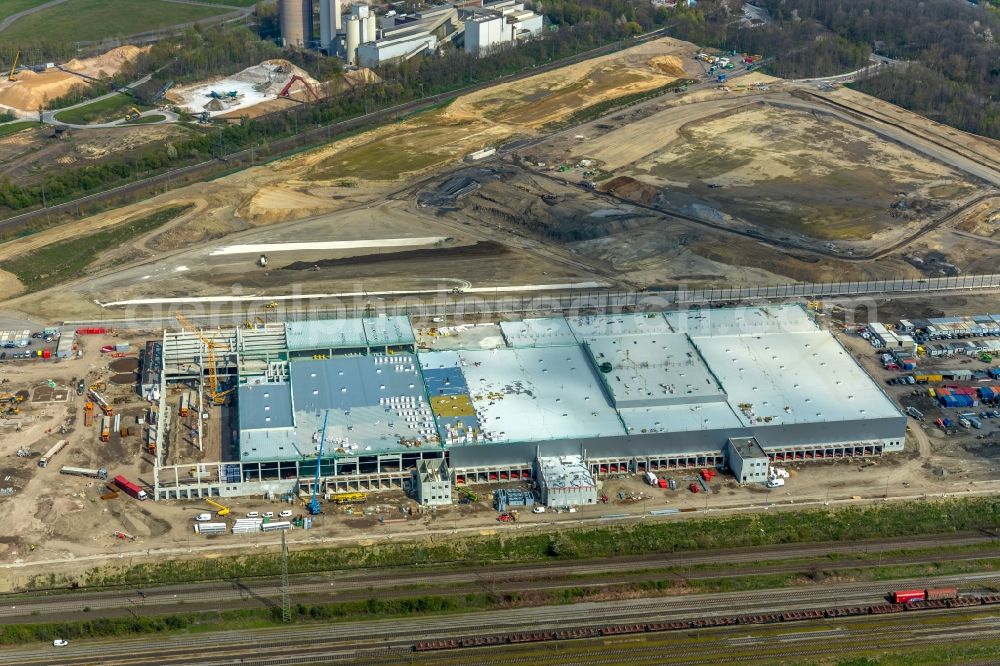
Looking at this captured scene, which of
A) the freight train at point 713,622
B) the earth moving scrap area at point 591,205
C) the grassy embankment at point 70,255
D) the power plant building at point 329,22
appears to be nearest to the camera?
the freight train at point 713,622

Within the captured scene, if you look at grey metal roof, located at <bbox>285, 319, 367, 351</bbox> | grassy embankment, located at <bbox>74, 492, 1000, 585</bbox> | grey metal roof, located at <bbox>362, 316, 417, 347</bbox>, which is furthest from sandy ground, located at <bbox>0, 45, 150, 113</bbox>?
grassy embankment, located at <bbox>74, 492, 1000, 585</bbox>

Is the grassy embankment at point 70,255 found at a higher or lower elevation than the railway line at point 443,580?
higher

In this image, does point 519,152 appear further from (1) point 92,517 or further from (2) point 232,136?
(1) point 92,517

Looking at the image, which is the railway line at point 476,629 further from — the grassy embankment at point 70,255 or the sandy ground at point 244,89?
the sandy ground at point 244,89

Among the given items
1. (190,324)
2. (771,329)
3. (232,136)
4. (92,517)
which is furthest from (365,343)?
(232,136)

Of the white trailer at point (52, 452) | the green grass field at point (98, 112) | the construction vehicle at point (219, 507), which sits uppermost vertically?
the green grass field at point (98, 112)

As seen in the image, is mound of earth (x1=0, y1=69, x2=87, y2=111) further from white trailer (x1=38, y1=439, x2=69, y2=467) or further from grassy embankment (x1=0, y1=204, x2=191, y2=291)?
white trailer (x1=38, y1=439, x2=69, y2=467)

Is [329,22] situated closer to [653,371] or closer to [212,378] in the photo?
[212,378]

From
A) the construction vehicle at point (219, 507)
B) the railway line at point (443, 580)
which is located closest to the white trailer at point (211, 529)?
the construction vehicle at point (219, 507)
